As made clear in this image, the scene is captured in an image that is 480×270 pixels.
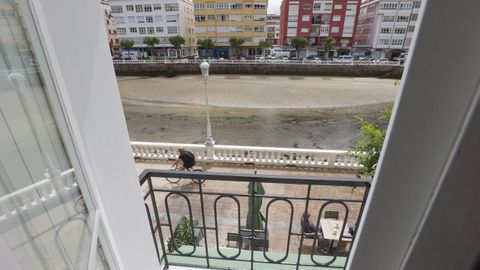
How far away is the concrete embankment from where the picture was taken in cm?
3163

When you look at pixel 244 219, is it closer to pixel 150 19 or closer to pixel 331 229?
pixel 331 229

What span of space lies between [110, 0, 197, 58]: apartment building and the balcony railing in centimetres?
3774

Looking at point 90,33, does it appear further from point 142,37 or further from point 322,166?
point 142,37

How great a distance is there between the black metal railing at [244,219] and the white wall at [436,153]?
32.0 inches

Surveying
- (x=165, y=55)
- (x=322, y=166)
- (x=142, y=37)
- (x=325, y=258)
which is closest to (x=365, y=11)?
(x=165, y=55)

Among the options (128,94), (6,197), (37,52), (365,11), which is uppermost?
(365,11)

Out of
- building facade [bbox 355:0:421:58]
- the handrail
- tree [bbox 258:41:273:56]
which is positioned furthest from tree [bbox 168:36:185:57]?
the handrail

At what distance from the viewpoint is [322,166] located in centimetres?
674

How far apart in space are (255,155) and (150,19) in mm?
40850

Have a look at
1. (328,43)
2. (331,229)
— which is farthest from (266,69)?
(331,229)

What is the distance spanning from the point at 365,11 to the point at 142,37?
130ft

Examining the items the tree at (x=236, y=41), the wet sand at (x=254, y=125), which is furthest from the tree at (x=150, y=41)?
the wet sand at (x=254, y=125)

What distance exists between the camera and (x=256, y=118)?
15805 millimetres

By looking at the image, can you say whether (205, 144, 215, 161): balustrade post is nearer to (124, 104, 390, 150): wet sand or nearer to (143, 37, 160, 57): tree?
(124, 104, 390, 150): wet sand
